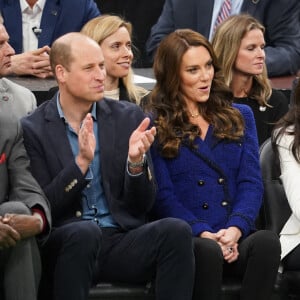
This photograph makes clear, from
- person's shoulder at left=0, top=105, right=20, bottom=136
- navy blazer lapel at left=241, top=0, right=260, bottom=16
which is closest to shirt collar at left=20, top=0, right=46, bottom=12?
navy blazer lapel at left=241, top=0, right=260, bottom=16

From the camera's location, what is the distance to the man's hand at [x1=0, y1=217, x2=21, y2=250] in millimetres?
4203

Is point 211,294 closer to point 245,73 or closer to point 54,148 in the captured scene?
point 54,148

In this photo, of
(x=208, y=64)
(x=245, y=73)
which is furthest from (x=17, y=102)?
(x=245, y=73)

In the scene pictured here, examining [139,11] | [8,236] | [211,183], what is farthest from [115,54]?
[139,11]

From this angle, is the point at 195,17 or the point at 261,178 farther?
the point at 195,17

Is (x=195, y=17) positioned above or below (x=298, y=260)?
above

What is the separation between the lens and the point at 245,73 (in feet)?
19.3

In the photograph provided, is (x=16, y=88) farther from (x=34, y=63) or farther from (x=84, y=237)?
(x=84, y=237)

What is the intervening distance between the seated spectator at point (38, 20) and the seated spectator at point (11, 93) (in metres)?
1.02

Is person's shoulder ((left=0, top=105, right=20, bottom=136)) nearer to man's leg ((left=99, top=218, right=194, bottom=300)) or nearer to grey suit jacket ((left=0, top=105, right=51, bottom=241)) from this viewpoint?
grey suit jacket ((left=0, top=105, right=51, bottom=241))

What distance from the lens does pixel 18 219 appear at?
4.28 m

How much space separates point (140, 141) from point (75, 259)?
1.75 feet

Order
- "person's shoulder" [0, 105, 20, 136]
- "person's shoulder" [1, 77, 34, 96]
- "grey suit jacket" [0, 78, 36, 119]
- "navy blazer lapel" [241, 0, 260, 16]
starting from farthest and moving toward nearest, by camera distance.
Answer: "navy blazer lapel" [241, 0, 260, 16]
"person's shoulder" [1, 77, 34, 96]
"grey suit jacket" [0, 78, 36, 119]
"person's shoulder" [0, 105, 20, 136]

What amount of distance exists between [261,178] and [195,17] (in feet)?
6.73
